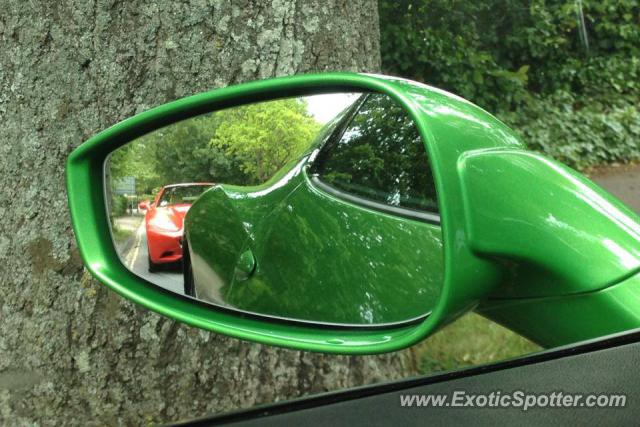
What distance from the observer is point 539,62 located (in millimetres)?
8984

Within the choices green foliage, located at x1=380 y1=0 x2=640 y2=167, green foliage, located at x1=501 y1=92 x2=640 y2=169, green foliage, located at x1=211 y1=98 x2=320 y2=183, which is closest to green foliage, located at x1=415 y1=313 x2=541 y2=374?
green foliage, located at x1=211 y1=98 x2=320 y2=183

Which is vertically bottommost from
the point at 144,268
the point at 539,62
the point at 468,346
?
the point at 468,346

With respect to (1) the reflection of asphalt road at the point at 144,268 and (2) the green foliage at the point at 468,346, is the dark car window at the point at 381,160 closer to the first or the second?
(1) the reflection of asphalt road at the point at 144,268

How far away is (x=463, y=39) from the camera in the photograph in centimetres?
775

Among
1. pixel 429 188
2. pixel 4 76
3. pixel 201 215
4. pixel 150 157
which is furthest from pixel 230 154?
pixel 4 76

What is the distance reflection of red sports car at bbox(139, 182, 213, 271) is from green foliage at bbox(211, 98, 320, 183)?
0.09 m

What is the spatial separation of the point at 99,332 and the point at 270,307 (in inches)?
42.3

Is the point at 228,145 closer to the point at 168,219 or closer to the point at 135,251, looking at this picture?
the point at 168,219

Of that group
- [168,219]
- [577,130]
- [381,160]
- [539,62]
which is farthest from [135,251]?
[539,62]

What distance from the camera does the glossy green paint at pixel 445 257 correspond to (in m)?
0.78

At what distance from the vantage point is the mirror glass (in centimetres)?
102

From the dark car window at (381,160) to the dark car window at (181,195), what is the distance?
0.23m

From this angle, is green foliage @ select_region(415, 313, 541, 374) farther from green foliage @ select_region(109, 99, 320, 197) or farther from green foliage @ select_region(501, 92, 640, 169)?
green foliage @ select_region(501, 92, 640, 169)

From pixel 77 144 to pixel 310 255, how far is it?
1114 millimetres
